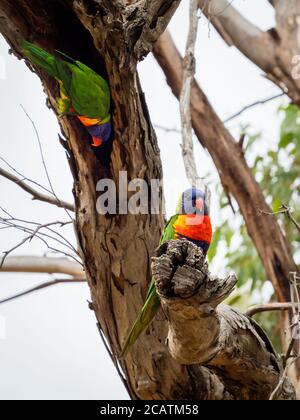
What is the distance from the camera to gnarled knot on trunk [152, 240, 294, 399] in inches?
81.7

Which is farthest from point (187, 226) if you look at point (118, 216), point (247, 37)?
point (247, 37)

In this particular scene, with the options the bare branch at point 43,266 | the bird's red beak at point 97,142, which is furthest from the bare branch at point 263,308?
the bare branch at point 43,266

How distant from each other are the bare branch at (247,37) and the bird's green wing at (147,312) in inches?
101

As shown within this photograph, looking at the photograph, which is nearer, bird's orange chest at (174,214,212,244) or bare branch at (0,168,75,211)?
bird's orange chest at (174,214,212,244)

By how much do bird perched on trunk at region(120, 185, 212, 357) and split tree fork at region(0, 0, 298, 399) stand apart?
13cm

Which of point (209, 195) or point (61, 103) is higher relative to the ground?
point (61, 103)

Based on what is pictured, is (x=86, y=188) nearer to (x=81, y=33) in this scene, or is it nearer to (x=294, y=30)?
(x=81, y=33)

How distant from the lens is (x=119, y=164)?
258cm

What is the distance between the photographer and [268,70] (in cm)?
485

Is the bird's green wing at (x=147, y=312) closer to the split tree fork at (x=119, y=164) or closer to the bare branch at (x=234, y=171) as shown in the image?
the split tree fork at (x=119, y=164)

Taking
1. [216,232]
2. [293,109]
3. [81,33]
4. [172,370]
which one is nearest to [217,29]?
[293,109]

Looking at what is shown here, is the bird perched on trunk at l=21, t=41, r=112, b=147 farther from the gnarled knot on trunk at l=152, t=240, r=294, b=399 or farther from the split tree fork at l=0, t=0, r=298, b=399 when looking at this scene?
the gnarled knot on trunk at l=152, t=240, r=294, b=399

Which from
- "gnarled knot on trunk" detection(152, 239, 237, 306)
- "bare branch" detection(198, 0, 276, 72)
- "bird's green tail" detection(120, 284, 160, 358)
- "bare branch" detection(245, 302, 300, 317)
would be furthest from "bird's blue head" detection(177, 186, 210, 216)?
"bare branch" detection(198, 0, 276, 72)
